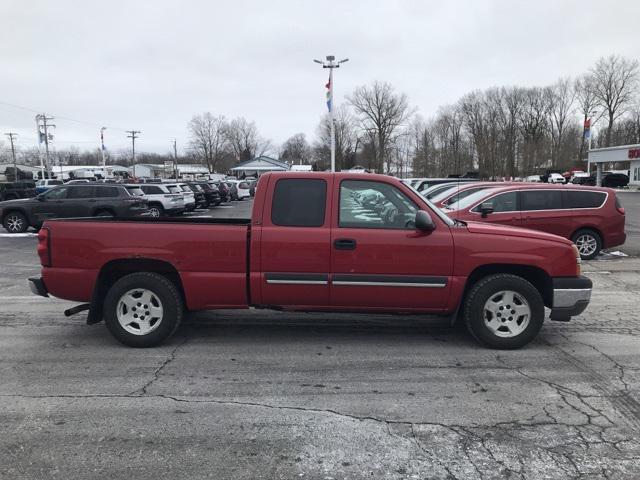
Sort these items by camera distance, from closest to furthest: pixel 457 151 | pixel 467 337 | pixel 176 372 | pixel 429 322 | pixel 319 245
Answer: pixel 176 372, pixel 319 245, pixel 467 337, pixel 429 322, pixel 457 151

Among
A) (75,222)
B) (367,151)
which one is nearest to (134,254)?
(75,222)

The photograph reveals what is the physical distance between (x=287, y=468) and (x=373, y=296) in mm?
2246

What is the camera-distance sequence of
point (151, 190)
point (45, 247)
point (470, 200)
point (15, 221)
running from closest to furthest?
point (45, 247), point (470, 200), point (15, 221), point (151, 190)

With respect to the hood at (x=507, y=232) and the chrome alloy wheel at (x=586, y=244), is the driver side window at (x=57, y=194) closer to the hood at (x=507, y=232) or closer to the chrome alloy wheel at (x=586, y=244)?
the chrome alloy wheel at (x=586, y=244)

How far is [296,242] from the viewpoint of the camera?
502 cm

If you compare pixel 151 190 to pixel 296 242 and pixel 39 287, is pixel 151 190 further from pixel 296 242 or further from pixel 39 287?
pixel 296 242

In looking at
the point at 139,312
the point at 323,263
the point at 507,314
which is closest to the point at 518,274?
the point at 507,314

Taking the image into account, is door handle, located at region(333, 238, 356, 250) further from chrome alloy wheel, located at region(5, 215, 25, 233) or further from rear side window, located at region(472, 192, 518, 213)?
chrome alloy wheel, located at region(5, 215, 25, 233)

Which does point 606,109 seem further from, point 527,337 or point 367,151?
point 527,337

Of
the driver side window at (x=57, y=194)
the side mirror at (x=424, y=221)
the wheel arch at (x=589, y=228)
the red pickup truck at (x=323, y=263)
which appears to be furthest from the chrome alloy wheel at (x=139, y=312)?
the driver side window at (x=57, y=194)

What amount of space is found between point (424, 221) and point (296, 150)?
134 m

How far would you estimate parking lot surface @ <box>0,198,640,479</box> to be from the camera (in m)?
3.19

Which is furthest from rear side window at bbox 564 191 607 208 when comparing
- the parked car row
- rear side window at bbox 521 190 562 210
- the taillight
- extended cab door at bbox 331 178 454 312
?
the parked car row

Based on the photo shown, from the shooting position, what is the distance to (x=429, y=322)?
6.29 metres
